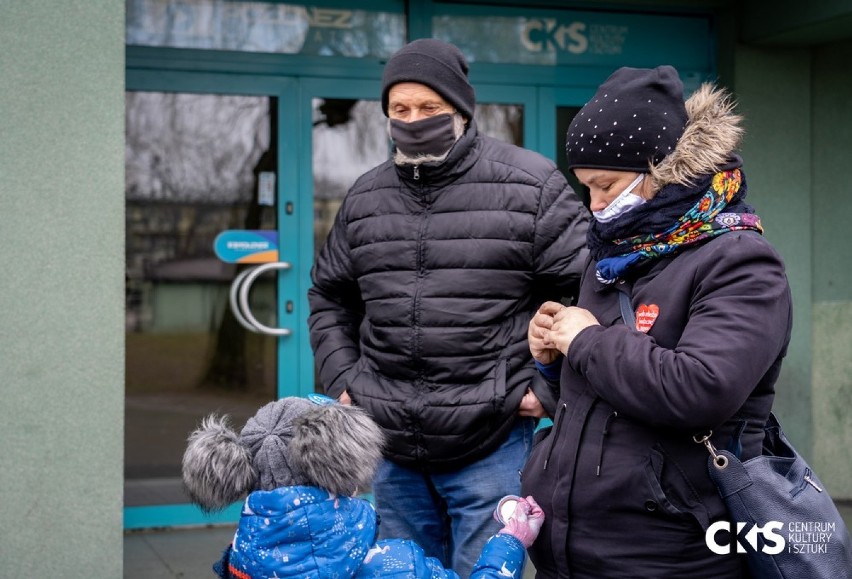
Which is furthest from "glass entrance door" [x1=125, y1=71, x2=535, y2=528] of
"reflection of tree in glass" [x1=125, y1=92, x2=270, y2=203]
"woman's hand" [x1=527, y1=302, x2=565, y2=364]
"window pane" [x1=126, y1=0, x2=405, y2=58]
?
"woman's hand" [x1=527, y1=302, x2=565, y2=364]

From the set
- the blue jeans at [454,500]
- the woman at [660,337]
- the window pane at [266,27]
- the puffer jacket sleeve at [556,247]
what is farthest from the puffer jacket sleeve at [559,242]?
the window pane at [266,27]

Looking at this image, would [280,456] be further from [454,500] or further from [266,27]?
[266,27]

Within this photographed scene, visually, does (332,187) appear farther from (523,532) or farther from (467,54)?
(523,532)

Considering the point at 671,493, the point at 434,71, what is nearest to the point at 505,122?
the point at 434,71

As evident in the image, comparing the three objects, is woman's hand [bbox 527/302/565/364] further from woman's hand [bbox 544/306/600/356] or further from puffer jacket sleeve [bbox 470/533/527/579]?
puffer jacket sleeve [bbox 470/533/527/579]

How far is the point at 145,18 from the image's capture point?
19.3 feet

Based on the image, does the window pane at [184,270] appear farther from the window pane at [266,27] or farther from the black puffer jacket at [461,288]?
the black puffer jacket at [461,288]

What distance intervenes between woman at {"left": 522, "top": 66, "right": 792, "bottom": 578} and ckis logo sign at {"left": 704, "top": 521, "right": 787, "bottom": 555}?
0.02 m

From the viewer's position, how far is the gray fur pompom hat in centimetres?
230

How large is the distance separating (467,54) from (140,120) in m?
1.91

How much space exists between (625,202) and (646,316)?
252mm

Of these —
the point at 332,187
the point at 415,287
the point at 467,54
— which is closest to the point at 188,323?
the point at 332,187

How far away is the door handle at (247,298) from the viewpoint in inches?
240

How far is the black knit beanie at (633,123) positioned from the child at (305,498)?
80 centimetres
